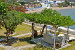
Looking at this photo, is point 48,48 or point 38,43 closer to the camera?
point 48,48

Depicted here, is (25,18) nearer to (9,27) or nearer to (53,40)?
(9,27)

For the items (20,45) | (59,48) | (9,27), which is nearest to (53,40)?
(59,48)

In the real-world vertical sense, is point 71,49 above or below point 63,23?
below

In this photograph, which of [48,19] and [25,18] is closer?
[48,19]

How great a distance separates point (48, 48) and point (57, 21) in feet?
7.63

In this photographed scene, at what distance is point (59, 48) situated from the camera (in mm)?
11711

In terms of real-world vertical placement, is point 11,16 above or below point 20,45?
above

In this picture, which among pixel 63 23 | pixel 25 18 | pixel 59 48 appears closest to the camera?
pixel 63 23

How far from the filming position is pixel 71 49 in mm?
11516

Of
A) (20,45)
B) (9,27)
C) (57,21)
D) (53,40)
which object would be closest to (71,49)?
(53,40)

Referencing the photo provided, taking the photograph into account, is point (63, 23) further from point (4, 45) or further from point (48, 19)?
point (4, 45)

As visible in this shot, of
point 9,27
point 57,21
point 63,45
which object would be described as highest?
point 57,21

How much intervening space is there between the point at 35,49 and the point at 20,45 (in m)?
1.78

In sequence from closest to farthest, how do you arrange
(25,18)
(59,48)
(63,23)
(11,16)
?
1. (63,23)
2. (59,48)
3. (11,16)
4. (25,18)
